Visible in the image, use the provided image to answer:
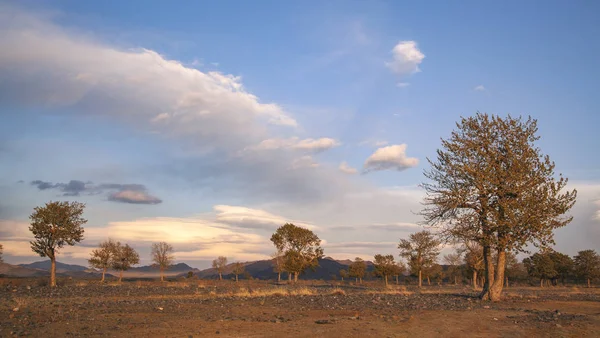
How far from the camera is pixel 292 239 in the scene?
84.4m

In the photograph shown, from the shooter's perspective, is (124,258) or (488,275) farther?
(124,258)

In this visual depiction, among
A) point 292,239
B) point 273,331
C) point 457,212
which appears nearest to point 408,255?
point 292,239

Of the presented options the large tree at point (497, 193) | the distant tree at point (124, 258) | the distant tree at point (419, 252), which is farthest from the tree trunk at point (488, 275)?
the distant tree at point (124, 258)

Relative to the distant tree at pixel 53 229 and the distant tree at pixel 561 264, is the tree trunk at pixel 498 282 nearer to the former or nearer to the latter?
the distant tree at pixel 53 229

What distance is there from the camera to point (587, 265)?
267 ft

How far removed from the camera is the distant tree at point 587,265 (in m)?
80.3

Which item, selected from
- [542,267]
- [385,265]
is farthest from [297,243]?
[542,267]

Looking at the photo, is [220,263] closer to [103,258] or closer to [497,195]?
[103,258]

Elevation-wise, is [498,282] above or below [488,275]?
below

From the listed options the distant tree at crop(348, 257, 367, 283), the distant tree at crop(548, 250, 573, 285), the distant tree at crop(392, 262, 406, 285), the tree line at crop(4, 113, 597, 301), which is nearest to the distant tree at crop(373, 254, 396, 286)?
the distant tree at crop(392, 262, 406, 285)

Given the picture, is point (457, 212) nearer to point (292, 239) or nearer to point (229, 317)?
point (229, 317)

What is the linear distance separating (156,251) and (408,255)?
50.0 m

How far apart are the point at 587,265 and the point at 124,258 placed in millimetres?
89787

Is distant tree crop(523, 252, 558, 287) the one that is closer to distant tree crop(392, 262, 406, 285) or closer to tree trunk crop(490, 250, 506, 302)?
distant tree crop(392, 262, 406, 285)
